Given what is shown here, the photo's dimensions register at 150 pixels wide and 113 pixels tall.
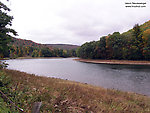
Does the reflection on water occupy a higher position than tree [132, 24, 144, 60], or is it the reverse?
tree [132, 24, 144, 60]

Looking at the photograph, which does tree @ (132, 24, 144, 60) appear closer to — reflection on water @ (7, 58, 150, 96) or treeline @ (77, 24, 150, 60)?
treeline @ (77, 24, 150, 60)

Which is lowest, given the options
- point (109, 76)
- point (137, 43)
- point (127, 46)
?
point (109, 76)

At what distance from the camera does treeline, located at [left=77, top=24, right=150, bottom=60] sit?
1935 inches

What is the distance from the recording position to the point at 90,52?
78.1 metres

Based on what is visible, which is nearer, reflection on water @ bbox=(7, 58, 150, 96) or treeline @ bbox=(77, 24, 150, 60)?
reflection on water @ bbox=(7, 58, 150, 96)

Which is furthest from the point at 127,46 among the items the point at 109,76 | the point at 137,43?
the point at 109,76

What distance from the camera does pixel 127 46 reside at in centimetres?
5397

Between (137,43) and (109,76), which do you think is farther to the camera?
(137,43)

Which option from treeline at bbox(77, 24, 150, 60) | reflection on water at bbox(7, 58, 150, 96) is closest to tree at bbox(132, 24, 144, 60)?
treeline at bbox(77, 24, 150, 60)

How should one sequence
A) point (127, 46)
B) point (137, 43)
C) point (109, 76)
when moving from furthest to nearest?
point (127, 46) < point (137, 43) < point (109, 76)

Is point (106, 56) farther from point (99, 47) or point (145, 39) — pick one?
point (145, 39)

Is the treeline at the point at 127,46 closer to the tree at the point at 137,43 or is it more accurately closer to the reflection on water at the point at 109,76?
the tree at the point at 137,43

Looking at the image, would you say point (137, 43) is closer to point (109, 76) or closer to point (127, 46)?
point (127, 46)

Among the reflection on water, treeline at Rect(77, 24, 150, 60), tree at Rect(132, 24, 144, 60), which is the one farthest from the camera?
tree at Rect(132, 24, 144, 60)
